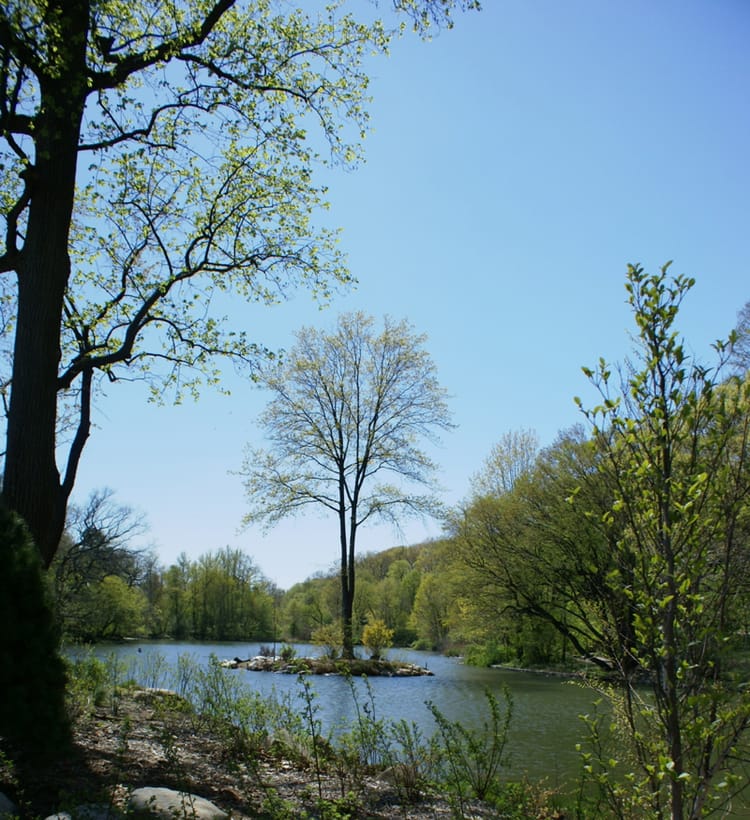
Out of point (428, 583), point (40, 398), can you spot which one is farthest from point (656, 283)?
point (428, 583)

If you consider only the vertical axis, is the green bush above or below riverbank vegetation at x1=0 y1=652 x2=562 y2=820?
below

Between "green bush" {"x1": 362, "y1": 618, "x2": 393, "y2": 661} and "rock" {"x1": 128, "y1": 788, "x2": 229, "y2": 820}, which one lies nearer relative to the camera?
"rock" {"x1": 128, "y1": 788, "x2": 229, "y2": 820}

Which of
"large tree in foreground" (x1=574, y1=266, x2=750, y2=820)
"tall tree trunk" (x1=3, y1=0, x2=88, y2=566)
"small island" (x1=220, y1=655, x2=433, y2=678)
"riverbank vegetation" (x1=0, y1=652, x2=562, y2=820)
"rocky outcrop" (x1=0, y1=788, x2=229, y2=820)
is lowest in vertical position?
"small island" (x1=220, y1=655, x2=433, y2=678)

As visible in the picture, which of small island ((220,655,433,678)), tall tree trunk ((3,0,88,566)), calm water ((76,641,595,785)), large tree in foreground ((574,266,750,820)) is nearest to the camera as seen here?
large tree in foreground ((574,266,750,820))

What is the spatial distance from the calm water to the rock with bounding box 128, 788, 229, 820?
1.94 m

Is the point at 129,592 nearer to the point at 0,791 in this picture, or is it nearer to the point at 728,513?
the point at 0,791

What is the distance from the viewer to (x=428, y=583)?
40.5m

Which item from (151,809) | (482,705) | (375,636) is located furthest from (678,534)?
(375,636)

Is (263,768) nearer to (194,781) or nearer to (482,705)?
(194,781)

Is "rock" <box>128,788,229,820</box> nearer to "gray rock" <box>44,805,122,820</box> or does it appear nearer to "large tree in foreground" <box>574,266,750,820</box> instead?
"gray rock" <box>44,805,122,820</box>

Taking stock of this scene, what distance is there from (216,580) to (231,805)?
45120 mm

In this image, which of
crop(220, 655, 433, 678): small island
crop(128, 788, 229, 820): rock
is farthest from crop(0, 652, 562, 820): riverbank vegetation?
crop(220, 655, 433, 678): small island

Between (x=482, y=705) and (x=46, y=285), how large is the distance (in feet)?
34.4

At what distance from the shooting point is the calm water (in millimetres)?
7629
